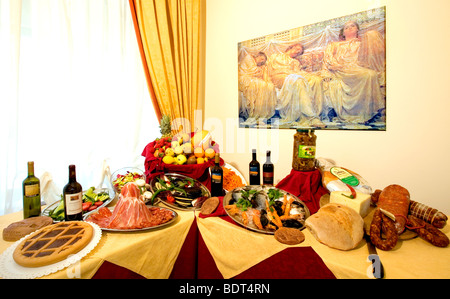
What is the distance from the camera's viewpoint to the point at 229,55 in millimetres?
2334

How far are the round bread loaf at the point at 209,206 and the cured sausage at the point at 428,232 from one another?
3.18ft

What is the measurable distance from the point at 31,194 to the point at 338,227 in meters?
1.52

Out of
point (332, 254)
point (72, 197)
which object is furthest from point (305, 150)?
point (72, 197)

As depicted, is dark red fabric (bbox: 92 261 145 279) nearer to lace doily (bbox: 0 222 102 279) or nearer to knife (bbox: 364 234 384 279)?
lace doily (bbox: 0 222 102 279)

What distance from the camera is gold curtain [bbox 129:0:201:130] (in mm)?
2203

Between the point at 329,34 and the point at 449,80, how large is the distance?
79cm

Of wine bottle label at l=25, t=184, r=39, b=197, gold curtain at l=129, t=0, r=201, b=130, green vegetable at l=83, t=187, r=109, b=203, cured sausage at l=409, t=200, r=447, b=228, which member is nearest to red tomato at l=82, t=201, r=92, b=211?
green vegetable at l=83, t=187, r=109, b=203

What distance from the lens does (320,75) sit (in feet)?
5.69

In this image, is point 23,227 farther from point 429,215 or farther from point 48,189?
point 429,215

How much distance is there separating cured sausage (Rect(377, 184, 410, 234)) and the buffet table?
0.09m

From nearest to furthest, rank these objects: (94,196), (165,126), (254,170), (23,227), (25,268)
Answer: (25,268), (23,227), (94,196), (254,170), (165,126)

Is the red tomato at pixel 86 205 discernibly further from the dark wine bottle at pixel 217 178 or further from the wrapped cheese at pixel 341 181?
the wrapped cheese at pixel 341 181

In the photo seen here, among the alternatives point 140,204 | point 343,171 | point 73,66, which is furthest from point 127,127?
point 343,171

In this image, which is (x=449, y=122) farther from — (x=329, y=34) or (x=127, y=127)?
(x=127, y=127)
